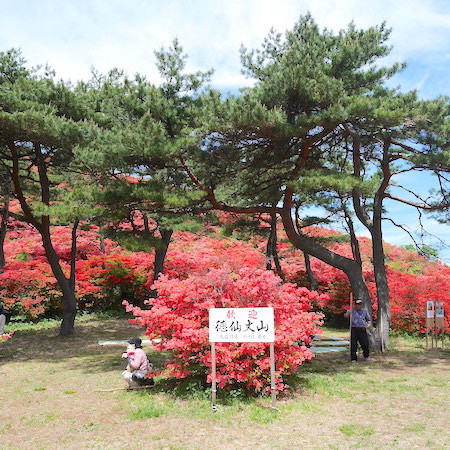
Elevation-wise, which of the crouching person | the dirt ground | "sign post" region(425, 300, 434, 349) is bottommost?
the dirt ground

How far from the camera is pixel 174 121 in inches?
379

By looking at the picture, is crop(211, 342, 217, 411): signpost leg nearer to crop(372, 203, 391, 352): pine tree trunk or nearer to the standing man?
the standing man

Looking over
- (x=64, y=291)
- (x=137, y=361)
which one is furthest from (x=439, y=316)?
(x=64, y=291)

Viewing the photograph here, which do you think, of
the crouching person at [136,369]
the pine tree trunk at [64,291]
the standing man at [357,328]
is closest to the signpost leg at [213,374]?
the crouching person at [136,369]

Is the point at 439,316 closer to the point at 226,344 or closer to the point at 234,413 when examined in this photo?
the point at 226,344

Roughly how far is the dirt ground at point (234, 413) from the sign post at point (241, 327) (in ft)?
2.19

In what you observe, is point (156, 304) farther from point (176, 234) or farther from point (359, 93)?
point (176, 234)

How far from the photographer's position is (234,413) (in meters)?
5.41

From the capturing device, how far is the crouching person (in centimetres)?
653

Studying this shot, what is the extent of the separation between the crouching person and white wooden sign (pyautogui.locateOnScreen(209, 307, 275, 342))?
148 centimetres

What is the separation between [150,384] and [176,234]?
67.2 feet

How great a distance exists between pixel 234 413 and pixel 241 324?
1096 mm

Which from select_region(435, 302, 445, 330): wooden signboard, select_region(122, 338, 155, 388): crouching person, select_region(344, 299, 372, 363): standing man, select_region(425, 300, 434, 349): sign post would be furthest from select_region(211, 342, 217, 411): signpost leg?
select_region(435, 302, 445, 330): wooden signboard

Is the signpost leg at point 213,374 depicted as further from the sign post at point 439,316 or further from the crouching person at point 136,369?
the sign post at point 439,316
